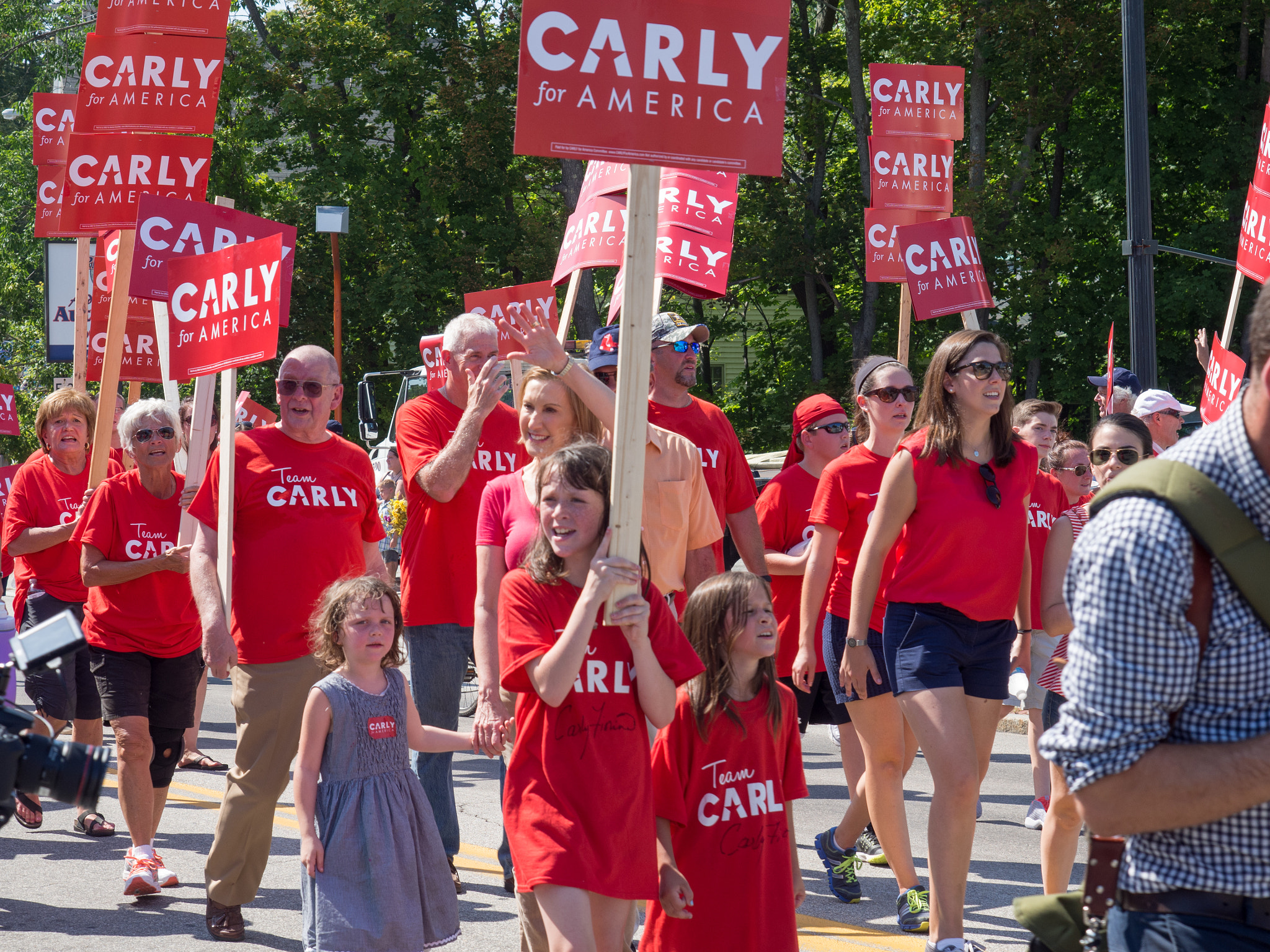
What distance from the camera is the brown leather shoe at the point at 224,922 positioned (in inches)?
209

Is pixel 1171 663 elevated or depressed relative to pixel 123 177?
depressed

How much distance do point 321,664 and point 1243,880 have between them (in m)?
3.64

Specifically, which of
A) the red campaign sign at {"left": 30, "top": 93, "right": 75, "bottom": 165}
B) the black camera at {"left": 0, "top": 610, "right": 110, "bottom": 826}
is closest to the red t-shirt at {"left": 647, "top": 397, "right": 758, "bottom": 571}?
the black camera at {"left": 0, "top": 610, "right": 110, "bottom": 826}


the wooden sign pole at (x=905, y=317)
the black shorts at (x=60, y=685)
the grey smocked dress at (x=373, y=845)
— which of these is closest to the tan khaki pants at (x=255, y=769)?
the grey smocked dress at (x=373, y=845)

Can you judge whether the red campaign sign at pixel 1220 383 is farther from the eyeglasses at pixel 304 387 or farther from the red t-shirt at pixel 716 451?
the eyeglasses at pixel 304 387

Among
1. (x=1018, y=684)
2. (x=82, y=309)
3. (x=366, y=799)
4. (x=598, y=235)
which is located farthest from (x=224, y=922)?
(x=82, y=309)

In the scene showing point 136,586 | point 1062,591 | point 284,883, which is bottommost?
point 284,883

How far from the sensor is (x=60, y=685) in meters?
6.94

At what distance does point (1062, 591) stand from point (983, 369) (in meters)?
0.84

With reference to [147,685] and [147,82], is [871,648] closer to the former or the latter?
[147,685]

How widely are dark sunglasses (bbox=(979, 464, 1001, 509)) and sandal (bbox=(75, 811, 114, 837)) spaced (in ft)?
15.6

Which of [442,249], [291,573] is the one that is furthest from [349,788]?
[442,249]

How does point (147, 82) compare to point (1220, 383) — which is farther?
point (1220, 383)

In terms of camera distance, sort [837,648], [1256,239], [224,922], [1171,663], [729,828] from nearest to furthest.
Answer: [1171,663] → [729,828] → [224,922] → [837,648] → [1256,239]
